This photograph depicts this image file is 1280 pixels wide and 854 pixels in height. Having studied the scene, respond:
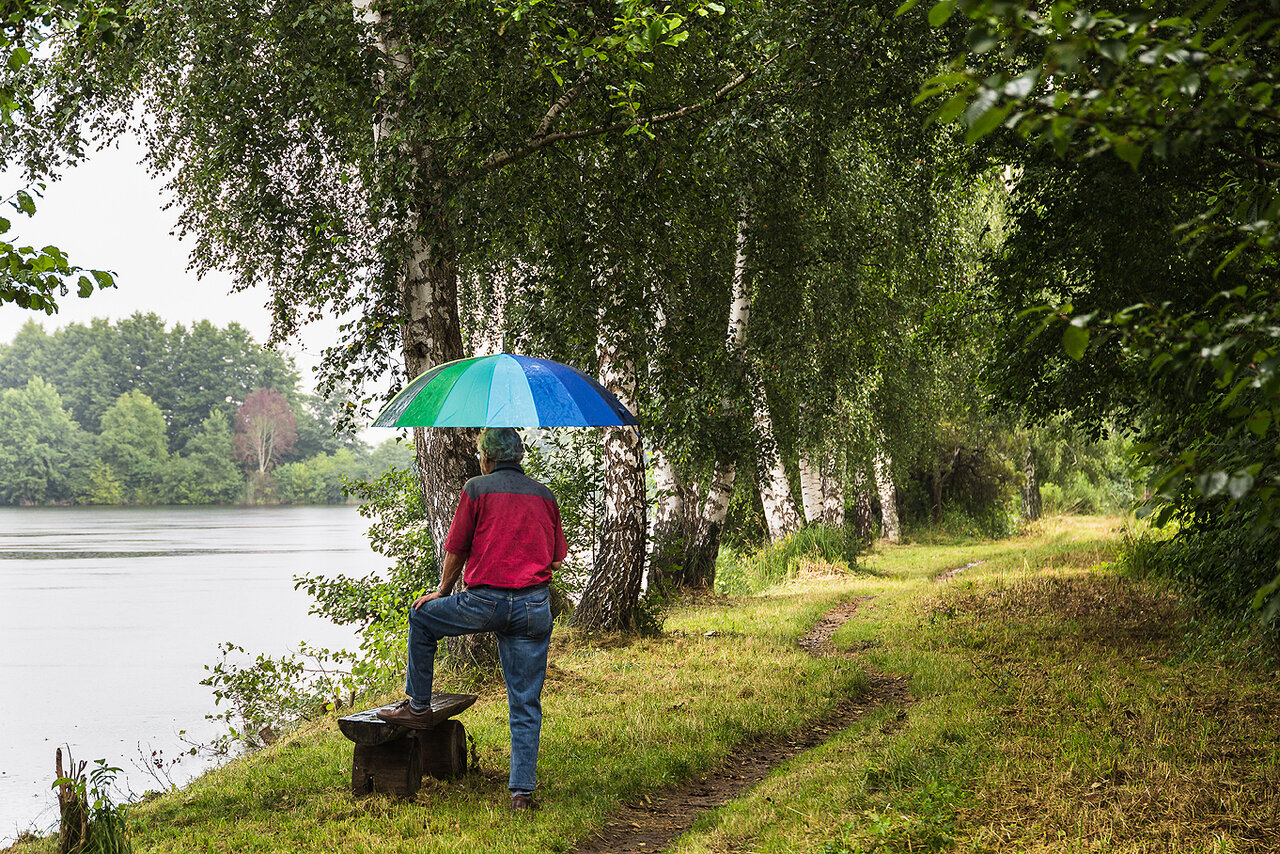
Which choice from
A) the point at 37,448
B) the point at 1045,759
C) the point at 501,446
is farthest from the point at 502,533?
the point at 37,448

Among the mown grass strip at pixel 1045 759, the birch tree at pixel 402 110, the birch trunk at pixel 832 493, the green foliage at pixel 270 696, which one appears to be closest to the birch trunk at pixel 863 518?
the birch trunk at pixel 832 493

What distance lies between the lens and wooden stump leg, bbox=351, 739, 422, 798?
18.7 feet

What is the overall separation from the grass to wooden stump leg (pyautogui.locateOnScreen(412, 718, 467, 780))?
14 centimetres

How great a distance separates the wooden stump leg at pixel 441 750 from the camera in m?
5.86

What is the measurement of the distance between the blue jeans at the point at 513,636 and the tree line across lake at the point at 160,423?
73333mm

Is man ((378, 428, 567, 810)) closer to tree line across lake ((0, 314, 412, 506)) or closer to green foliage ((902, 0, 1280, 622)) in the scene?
green foliage ((902, 0, 1280, 622))

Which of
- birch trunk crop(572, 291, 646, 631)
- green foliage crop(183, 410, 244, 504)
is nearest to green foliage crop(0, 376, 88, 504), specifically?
green foliage crop(183, 410, 244, 504)

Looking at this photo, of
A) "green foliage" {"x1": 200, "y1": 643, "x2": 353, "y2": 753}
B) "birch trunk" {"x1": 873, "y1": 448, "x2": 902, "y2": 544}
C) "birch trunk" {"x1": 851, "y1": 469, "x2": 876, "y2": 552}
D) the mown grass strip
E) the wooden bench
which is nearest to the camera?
the mown grass strip

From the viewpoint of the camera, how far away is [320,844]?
5.05 metres

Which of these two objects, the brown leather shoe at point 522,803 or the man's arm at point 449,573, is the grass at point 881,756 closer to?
the brown leather shoe at point 522,803

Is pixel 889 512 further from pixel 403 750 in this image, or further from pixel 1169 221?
pixel 403 750

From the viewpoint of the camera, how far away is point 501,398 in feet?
18.8

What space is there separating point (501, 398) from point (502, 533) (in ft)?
2.61

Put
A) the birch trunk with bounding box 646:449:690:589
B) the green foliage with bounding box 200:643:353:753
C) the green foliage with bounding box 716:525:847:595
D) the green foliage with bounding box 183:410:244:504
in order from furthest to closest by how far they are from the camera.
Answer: the green foliage with bounding box 183:410:244:504 < the green foliage with bounding box 716:525:847:595 < the birch trunk with bounding box 646:449:690:589 < the green foliage with bounding box 200:643:353:753
